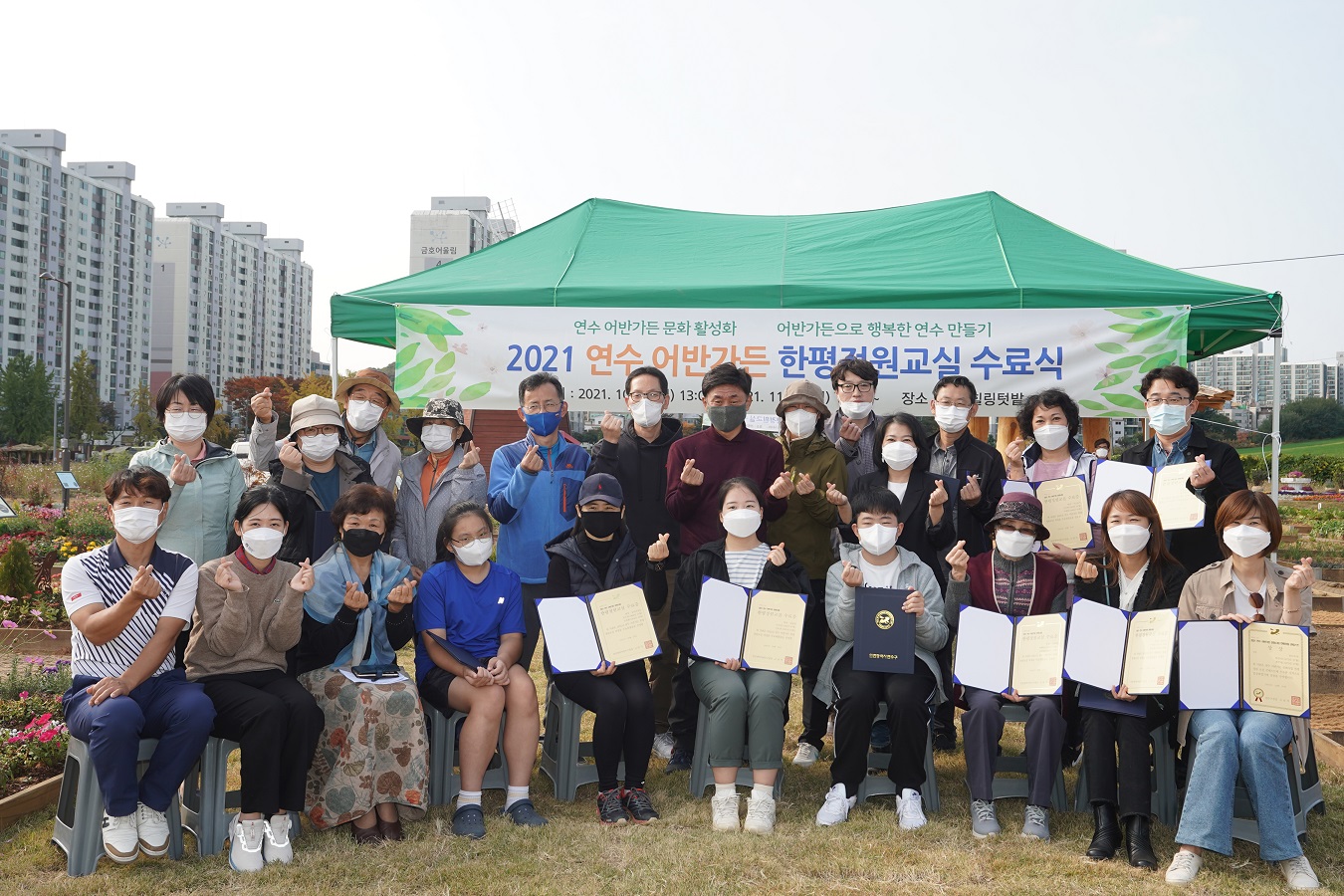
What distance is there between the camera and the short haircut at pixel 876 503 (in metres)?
4.38

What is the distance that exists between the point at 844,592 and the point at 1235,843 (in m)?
1.86

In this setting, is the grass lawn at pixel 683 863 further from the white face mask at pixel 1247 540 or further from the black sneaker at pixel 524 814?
the white face mask at pixel 1247 540

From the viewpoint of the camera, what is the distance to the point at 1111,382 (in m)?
5.77

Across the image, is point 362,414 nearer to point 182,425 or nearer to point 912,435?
point 182,425

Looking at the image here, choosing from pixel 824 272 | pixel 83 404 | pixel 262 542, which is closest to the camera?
pixel 262 542

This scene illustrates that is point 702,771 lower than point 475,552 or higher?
lower

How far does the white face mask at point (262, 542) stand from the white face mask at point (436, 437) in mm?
1154

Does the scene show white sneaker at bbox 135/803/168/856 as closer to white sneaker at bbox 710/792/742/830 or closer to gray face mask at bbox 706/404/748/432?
white sneaker at bbox 710/792/742/830

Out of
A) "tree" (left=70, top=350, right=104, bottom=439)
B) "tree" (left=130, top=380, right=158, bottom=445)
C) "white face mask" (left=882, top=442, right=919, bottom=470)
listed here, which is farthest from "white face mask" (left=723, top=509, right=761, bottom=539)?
"tree" (left=130, top=380, right=158, bottom=445)

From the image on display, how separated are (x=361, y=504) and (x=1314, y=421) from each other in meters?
71.8

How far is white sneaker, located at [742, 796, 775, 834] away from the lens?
4.08 m

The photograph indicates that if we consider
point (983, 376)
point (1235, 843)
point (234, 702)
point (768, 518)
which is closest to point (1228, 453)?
point (983, 376)

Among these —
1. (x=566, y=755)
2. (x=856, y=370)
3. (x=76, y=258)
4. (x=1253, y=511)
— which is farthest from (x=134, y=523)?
(x=76, y=258)

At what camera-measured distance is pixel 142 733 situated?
3676 mm
